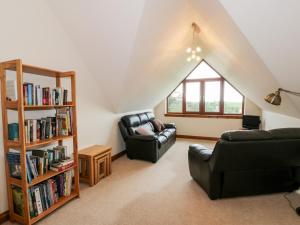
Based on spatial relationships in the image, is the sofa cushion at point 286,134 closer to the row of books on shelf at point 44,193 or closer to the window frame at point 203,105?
the row of books on shelf at point 44,193

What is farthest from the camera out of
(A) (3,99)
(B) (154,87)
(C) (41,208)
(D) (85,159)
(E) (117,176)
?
(B) (154,87)

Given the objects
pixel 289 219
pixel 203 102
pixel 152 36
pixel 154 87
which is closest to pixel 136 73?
pixel 152 36

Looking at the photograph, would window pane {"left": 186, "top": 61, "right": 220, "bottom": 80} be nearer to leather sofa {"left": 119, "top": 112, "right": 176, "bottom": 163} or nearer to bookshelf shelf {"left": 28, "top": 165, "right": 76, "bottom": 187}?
leather sofa {"left": 119, "top": 112, "right": 176, "bottom": 163}

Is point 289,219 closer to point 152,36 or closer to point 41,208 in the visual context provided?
point 41,208

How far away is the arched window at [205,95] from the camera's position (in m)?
5.90

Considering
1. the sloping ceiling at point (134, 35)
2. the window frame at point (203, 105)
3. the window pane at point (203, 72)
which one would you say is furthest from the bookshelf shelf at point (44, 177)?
the window pane at point (203, 72)

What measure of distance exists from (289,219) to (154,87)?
3618 millimetres

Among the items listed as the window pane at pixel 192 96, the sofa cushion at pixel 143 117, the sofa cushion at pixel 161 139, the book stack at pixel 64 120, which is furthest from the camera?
the window pane at pixel 192 96

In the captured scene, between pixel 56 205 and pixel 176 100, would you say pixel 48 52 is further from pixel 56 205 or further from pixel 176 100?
pixel 176 100

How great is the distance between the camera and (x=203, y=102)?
20.4 ft

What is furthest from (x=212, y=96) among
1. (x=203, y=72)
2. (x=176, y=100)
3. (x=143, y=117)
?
(x=143, y=117)

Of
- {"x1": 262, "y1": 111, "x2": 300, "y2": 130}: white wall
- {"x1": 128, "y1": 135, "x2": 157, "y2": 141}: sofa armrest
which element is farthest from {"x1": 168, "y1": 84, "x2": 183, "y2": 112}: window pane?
{"x1": 128, "y1": 135, "x2": 157, "y2": 141}: sofa armrest

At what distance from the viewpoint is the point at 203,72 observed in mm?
6164

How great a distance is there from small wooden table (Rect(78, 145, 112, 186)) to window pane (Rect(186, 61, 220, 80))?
4254 mm
